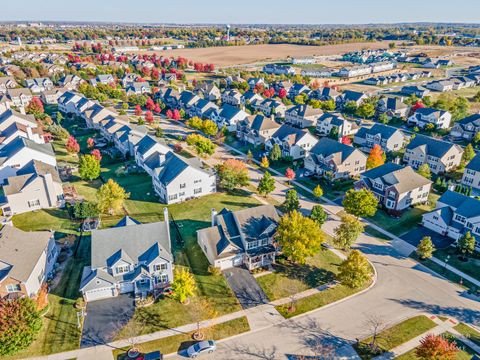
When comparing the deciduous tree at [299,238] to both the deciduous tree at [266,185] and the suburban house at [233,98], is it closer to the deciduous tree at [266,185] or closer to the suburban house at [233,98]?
the deciduous tree at [266,185]

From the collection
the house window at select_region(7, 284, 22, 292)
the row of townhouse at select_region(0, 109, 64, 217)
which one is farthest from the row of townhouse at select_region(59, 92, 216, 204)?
the house window at select_region(7, 284, 22, 292)

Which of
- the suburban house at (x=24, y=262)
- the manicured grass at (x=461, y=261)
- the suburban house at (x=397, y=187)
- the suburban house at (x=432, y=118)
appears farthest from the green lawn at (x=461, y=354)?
the suburban house at (x=432, y=118)

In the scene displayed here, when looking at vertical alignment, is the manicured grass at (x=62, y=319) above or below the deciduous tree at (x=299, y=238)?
below

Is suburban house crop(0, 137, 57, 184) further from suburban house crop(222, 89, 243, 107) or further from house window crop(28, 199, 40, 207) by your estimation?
suburban house crop(222, 89, 243, 107)

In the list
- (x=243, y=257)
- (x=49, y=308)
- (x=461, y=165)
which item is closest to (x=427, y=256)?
(x=243, y=257)

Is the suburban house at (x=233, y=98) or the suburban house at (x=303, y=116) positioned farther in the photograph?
the suburban house at (x=233, y=98)

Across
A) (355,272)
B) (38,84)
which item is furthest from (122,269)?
(38,84)

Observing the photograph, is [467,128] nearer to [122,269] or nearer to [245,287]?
[245,287]
